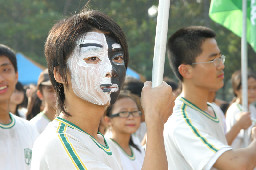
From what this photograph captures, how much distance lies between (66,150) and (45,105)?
349 centimetres

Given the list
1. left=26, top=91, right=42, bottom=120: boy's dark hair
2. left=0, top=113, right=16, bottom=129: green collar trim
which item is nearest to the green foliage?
left=26, top=91, right=42, bottom=120: boy's dark hair

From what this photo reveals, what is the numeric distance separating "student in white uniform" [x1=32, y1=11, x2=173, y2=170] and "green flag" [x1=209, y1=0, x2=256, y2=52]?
105 inches

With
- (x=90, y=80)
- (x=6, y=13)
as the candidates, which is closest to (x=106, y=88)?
(x=90, y=80)

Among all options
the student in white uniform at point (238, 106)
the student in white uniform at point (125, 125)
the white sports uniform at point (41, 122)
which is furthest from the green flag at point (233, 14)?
the white sports uniform at point (41, 122)

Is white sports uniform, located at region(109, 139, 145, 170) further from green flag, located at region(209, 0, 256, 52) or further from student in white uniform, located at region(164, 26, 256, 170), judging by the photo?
green flag, located at region(209, 0, 256, 52)

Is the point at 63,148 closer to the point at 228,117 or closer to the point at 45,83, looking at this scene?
the point at 45,83

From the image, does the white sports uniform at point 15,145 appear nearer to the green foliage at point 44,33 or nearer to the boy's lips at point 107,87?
the boy's lips at point 107,87

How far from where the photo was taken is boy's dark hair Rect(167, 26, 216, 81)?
3.88 metres

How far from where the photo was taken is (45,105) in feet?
17.9

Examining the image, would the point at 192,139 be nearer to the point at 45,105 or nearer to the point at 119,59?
the point at 119,59

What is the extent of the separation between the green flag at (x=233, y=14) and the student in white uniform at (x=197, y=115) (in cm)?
87

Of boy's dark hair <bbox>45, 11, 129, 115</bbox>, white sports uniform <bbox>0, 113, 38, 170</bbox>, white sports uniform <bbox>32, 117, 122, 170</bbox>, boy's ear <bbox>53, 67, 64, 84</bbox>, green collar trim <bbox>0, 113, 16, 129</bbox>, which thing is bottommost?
white sports uniform <bbox>0, 113, 38, 170</bbox>

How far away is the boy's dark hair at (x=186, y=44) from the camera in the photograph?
3.88 meters

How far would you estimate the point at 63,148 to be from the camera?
2027mm
